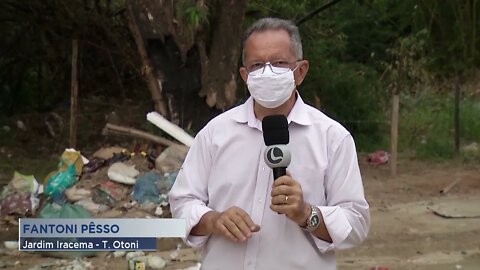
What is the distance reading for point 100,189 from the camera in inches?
292

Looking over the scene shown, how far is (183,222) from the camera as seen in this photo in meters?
2.10

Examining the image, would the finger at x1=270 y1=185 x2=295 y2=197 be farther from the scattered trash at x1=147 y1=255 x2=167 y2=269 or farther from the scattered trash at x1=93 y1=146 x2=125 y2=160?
the scattered trash at x1=93 y1=146 x2=125 y2=160

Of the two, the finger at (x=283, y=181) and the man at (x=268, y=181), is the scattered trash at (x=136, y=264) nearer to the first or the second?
the man at (x=268, y=181)

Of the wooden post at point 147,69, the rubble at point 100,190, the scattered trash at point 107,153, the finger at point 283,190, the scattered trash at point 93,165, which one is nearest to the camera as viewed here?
the finger at point 283,190

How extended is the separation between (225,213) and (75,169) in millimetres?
6001

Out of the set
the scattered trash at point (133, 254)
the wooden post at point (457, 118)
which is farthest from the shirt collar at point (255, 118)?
the wooden post at point (457, 118)

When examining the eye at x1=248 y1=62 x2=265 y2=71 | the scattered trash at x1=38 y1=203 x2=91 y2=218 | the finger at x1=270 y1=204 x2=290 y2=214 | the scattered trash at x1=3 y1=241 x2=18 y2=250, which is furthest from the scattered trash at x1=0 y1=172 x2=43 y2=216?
the finger at x1=270 y1=204 x2=290 y2=214

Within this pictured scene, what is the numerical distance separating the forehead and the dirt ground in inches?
166

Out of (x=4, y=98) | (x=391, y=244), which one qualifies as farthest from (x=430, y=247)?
(x=4, y=98)

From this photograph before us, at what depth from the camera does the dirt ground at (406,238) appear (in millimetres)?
6270

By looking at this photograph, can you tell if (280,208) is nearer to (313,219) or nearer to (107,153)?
(313,219)

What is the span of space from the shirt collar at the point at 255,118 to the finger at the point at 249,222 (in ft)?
0.86

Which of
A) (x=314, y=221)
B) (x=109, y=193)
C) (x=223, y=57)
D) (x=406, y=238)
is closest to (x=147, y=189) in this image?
(x=109, y=193)

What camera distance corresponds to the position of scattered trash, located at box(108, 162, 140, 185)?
24.7 ft
